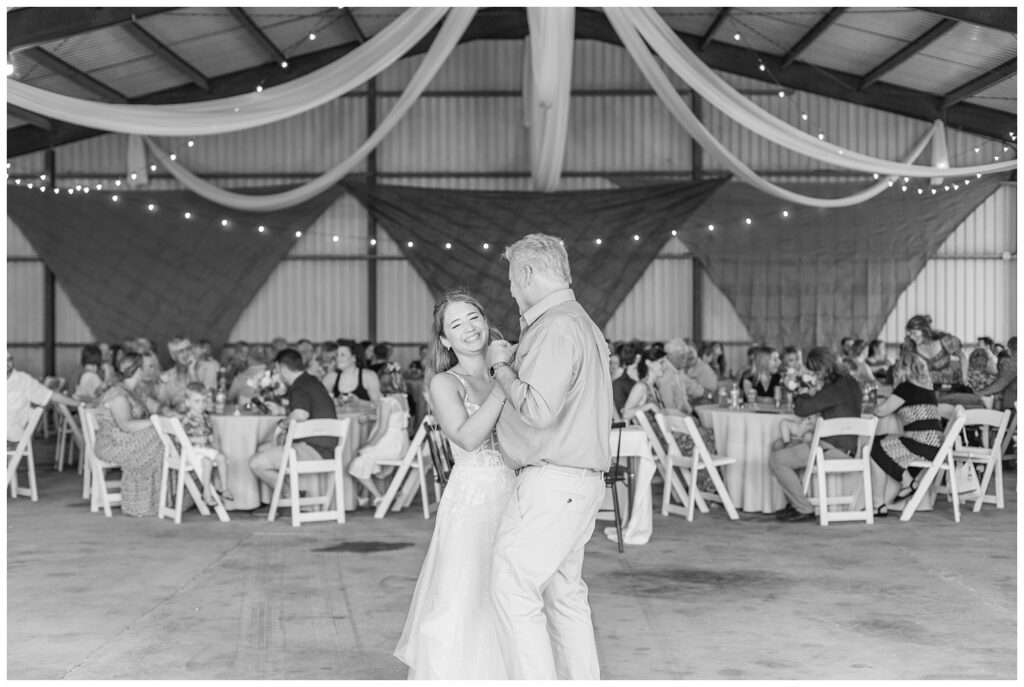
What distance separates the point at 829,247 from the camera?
1387 centimetres

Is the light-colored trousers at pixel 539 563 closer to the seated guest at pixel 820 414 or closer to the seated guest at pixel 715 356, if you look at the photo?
the seated guest at pixel 820 414

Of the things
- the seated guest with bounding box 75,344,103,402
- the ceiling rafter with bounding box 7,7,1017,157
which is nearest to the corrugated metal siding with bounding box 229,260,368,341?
the ceiling rafter with bounding box 7,7,1017,157

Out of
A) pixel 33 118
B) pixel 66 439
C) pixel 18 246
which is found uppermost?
pixel 33 118

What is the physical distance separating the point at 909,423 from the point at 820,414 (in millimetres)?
536

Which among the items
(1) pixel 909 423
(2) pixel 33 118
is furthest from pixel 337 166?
(1) pixel 909 423

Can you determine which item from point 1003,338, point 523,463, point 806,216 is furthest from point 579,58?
point 523,463

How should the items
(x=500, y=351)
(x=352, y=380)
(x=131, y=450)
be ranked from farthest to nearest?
1. (x=352, y=380)
2. (x=131, y=450)
3. (x=500, y=351)

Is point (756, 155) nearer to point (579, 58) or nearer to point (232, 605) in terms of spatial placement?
point (579, 58)

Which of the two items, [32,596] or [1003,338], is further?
[1003,338]

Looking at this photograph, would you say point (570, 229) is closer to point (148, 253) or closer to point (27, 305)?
point (148, 253)

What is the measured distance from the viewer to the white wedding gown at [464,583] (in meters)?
3.29

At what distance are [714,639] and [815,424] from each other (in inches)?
118

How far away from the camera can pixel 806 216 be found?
546 inches

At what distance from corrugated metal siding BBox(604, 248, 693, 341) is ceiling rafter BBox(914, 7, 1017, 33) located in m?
4.95
